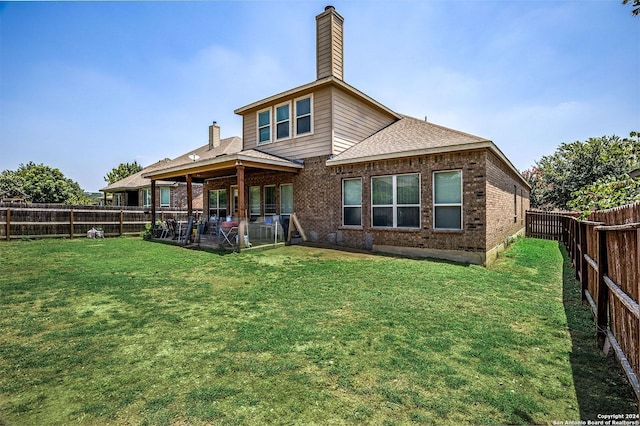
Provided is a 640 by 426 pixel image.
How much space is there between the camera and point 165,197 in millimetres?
24281

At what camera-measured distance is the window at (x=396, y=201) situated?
980 centimetres

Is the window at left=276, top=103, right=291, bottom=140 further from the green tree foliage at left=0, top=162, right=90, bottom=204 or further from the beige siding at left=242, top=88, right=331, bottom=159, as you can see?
the green tree foliage at left=0, top=162, right=90, bottom=204

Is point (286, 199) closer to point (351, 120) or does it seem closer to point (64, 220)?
point (351, 120)

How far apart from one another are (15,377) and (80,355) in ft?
1.70

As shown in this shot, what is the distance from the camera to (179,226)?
1334 centimetres

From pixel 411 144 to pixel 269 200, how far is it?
695 cm

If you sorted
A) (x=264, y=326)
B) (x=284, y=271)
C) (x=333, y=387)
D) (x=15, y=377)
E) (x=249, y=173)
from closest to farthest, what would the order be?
(x=333, y=387) < (x=15, y=377) < (x=264, y=326) < (x=284, y=271) < (x=249, y=173)

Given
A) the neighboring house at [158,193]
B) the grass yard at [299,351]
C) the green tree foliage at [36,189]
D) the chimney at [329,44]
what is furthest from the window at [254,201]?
the green tree foliage at [36,189]

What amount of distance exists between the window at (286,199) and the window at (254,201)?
1.57m

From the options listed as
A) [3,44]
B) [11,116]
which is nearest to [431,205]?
[3,44]

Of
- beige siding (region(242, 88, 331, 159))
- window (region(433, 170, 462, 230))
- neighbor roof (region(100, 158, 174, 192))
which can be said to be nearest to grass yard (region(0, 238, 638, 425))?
window (region(433, 170, 462, 230))

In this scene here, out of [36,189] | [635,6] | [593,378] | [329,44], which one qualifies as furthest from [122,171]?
[593,378]

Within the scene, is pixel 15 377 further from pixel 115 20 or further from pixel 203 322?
pixel 115 20

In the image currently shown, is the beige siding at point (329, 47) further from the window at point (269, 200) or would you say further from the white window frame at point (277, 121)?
the window at point (269, 200)
